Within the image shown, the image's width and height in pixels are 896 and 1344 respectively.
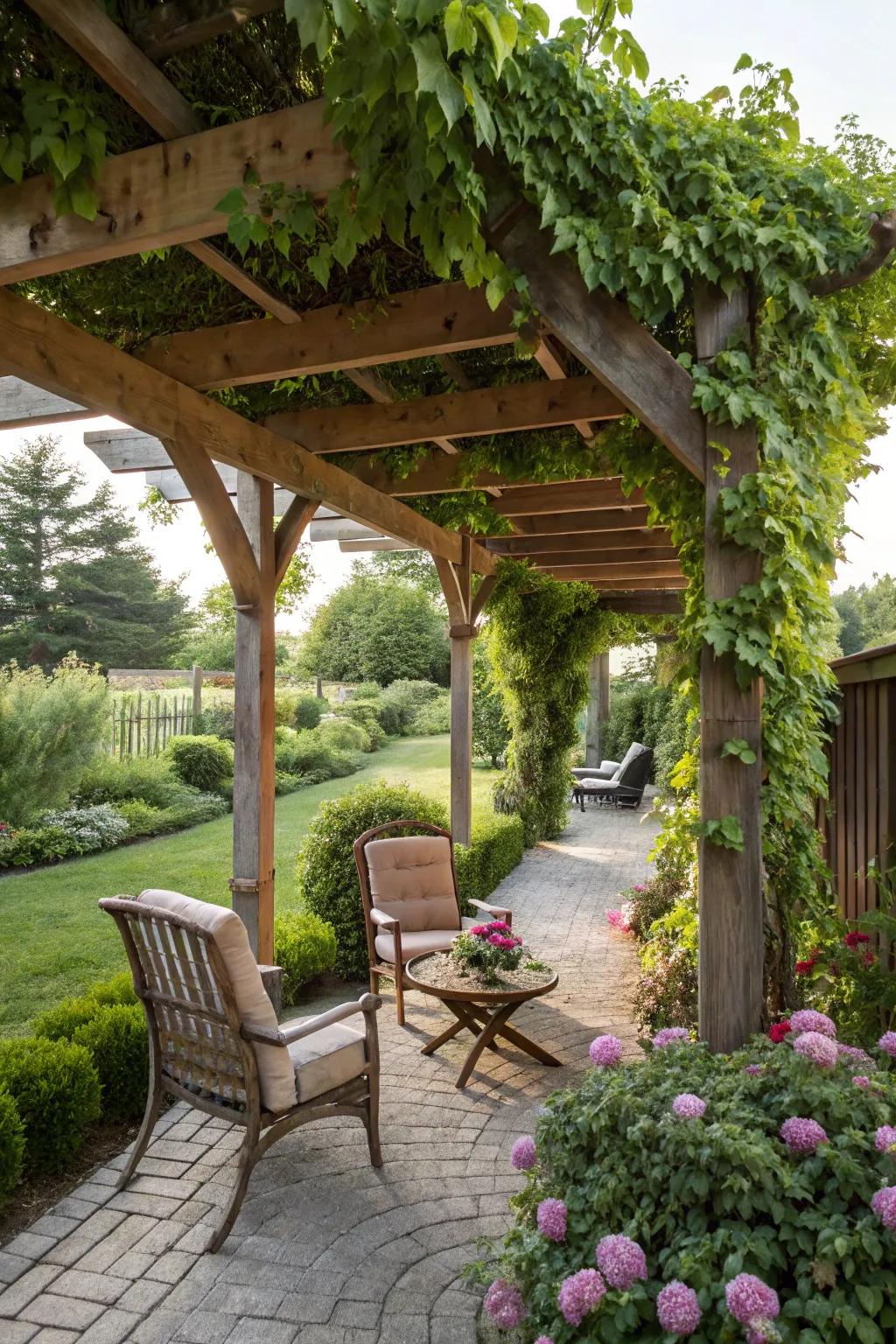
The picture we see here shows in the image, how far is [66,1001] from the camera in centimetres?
367

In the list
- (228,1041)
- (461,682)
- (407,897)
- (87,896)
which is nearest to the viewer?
(228,1041)

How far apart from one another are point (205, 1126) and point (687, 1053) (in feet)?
6.66

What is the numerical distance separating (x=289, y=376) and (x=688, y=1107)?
9.60 feet

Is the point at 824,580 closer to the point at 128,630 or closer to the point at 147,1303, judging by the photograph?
the point at 147,1303

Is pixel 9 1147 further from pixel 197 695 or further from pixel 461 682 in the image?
pixel 197 695

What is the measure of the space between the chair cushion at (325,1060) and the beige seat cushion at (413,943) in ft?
3.89

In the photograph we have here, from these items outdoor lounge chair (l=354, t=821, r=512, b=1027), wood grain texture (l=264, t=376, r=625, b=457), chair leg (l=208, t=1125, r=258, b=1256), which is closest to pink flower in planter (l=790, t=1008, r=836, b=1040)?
chair leg (l=208, t=1125, r=258, b=1256)

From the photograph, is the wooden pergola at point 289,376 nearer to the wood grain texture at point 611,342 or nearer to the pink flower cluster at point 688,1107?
the wood grain texture at point 611,342

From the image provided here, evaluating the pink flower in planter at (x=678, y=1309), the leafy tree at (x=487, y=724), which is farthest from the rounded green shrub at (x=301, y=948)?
the leafy tree at (x=487, y=724)

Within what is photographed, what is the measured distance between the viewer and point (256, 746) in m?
4.27

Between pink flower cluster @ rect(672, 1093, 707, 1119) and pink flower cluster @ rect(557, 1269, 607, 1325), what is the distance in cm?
40

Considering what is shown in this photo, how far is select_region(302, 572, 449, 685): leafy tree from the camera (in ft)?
72.5

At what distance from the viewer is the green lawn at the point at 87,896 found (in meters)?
5.36

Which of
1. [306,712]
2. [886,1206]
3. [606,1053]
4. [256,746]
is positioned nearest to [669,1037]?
[606,1053]
